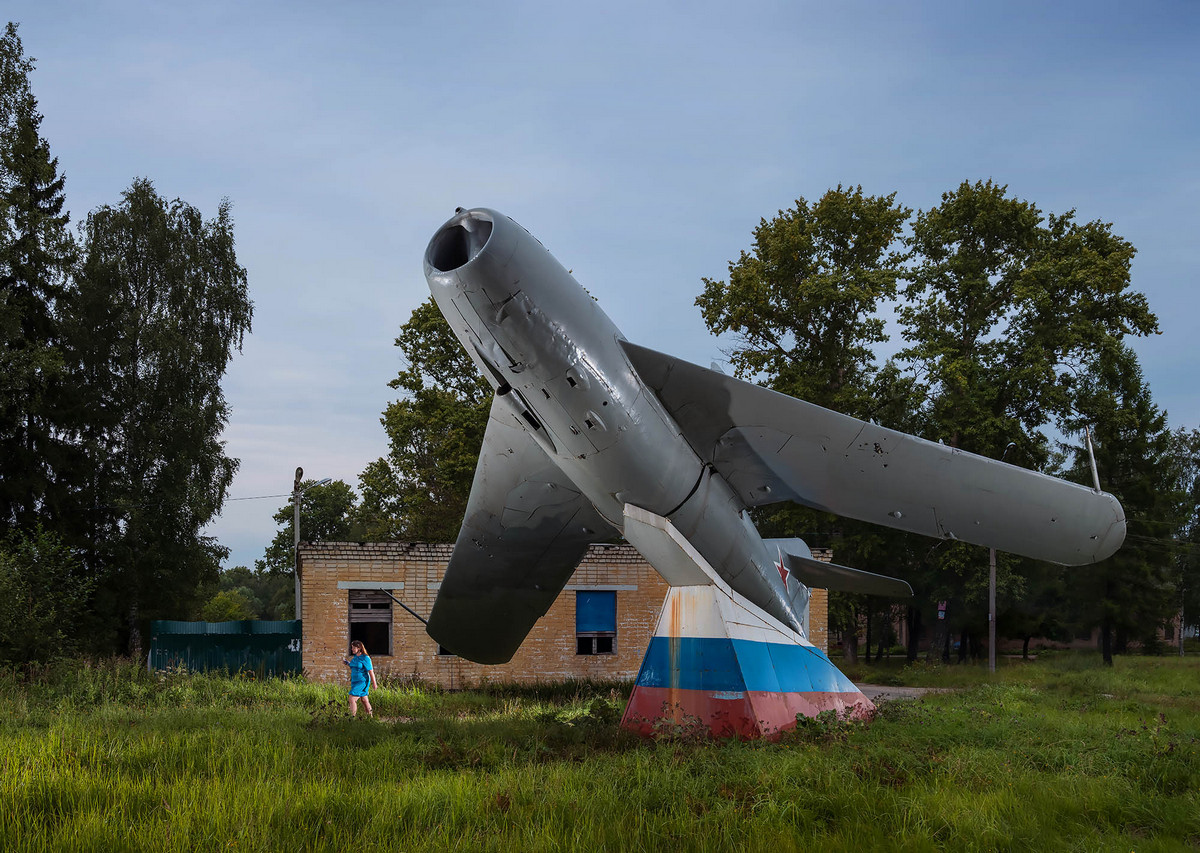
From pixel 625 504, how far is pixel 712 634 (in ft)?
5.05

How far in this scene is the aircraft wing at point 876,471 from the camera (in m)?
8.48

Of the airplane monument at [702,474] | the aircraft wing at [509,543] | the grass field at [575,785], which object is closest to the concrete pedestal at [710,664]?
the airplane monument at [702,474]

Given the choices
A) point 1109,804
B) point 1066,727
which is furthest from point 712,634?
point 1066,727

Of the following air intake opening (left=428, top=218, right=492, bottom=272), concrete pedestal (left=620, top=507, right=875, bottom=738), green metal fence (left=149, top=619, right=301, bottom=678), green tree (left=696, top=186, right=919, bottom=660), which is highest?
green tree (left=696, top=186, right=919, bottom=660)

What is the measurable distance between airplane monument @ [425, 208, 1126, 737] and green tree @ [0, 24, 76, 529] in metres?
15.7

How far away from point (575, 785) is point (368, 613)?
1160 centimetres

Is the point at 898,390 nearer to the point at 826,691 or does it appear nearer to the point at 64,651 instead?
the point at 826,691

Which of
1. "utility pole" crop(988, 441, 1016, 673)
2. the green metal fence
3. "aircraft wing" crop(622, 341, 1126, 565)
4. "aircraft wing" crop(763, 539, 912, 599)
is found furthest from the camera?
"utility pole" crop(988, 441, 1016, 673)

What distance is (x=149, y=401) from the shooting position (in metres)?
24.2

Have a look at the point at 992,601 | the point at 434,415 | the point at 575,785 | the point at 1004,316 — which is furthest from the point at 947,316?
the point at 575,785

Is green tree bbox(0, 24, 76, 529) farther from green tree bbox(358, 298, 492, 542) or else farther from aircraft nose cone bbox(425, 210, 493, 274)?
aircraft nose cone bbox(425, 210, 493, 274)

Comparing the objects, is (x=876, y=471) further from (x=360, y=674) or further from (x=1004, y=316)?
(x=1004, y=316)

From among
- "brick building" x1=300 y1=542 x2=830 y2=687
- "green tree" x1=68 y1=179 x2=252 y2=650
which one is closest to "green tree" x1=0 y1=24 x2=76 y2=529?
"green tree" x1=68 y1=179 x2=252 y2=650

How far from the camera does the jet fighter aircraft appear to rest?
7.31 m
